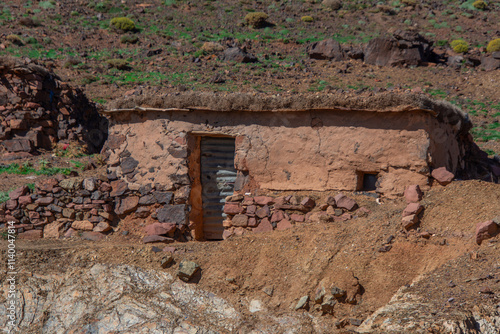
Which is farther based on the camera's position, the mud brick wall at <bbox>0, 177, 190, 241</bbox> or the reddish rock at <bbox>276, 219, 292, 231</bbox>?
the mud brick wall at <bbox>0, 177, 190, 241</bbox>

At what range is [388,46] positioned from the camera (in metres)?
20.6

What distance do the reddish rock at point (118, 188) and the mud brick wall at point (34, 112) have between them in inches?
238

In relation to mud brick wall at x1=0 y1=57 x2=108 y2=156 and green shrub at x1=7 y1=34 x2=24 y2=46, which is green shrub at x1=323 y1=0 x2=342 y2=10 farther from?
mud brick wall at x1=0 y1=57 x2=108 y2=156

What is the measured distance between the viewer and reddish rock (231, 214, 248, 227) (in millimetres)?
6836

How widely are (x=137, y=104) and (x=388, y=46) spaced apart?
51.1 feet

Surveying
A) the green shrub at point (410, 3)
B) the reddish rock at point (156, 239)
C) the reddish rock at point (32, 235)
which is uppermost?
the green shrub at point (410, 3)

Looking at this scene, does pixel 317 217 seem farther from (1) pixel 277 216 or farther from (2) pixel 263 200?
(2) pixel 263 200

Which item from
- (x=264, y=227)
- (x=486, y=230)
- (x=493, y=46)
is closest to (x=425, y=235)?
(x=486, y=230)

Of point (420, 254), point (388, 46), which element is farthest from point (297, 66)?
point (420, 254)

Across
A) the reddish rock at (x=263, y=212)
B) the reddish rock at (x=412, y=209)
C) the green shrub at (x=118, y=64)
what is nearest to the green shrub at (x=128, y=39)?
the green shrub at (x=118, y=64)

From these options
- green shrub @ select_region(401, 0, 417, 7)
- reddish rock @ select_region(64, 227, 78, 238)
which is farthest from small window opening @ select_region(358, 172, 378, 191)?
green shrub @ select_region(401, 0, 417, 7)

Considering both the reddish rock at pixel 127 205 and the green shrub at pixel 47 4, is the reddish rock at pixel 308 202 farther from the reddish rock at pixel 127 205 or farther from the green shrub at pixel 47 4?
the green shrub at pixel 47 4

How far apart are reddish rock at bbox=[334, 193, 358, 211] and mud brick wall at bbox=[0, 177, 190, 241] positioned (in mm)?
2161

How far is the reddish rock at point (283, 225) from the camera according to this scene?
6.55 metres
